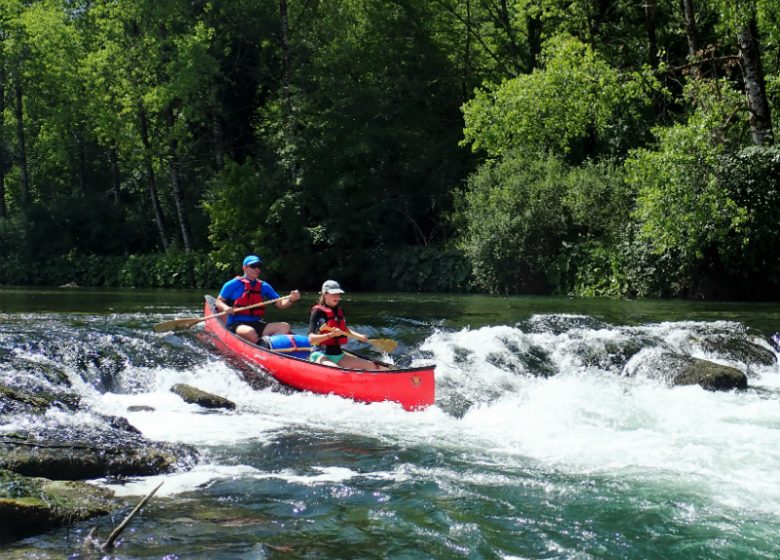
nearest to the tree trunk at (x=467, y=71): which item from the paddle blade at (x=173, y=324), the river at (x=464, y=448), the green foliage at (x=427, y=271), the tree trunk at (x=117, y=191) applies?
the green foliage at (x=427, y=271)

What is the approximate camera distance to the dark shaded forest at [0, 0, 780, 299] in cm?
1844

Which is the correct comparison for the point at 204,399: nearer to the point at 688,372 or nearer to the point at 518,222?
the point at 688,372

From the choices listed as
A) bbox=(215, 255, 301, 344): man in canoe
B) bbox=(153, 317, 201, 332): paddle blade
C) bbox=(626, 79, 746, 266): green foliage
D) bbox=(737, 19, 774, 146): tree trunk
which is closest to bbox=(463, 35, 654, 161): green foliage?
bbox=(737, 19, 774, 146): tree trunk

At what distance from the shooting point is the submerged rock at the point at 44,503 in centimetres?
497

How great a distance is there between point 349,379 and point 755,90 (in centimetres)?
1307

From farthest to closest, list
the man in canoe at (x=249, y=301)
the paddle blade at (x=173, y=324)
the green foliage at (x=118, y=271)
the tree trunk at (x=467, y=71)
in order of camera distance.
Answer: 1. the tree trunk at (x=467, y=71)
2. the green foliage at (x=118, y=271)
3. the paddle blade at (x=173, y=324)
4. the man in canoe at (x=249, y=301)

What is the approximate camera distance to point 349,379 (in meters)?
9.76

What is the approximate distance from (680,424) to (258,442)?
4.53 metres

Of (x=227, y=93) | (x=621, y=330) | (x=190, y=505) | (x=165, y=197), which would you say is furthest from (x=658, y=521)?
(x=165, y=197)

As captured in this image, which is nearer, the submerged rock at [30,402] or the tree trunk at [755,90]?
the submerged rock at [30,402]

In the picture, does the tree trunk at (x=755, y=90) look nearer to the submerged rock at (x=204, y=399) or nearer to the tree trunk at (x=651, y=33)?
the tree trunk at (x=651, y=33)

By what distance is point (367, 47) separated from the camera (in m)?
29.5

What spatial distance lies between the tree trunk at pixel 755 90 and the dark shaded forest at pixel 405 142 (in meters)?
0.07

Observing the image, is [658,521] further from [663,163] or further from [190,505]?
[663,163]
